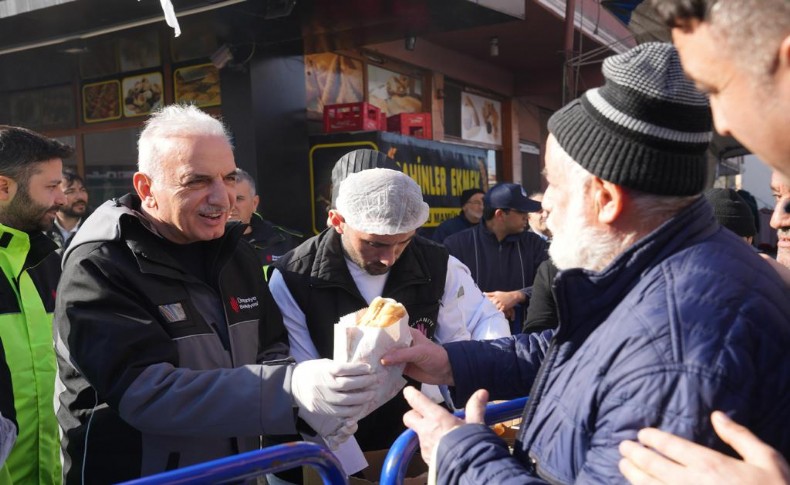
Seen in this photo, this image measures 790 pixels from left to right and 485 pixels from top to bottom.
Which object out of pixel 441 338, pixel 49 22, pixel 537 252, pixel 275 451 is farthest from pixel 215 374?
pixel 49 22

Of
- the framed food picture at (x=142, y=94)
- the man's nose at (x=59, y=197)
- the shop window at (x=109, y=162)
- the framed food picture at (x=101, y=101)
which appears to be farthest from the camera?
the shop window at (x=109, y=162)

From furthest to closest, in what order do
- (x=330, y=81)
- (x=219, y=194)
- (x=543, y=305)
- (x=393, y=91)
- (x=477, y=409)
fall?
1. (x=393, y=91)
2. (x=330, y=81)
3. (x=543, y=305)
4. (x=219, y=194)
5. (x=477, y=409)

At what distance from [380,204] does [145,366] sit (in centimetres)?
118

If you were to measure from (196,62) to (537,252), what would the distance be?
472 centimetres

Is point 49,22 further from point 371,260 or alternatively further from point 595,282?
point 595,282

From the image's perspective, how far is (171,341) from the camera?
2.07 meters

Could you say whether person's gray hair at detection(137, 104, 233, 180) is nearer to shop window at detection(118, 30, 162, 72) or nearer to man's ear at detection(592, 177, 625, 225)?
man's ear at detection(592, 177, 625, 225)

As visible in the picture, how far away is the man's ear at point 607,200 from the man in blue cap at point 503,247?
13.8 feet

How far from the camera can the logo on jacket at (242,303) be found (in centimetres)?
232

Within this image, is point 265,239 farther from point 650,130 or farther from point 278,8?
point 650,130

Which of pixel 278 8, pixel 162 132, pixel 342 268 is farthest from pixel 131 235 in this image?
pixel 278 8

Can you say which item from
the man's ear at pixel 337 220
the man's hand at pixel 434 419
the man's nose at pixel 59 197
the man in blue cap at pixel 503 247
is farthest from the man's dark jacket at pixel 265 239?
the man's hand at pixel 434 419

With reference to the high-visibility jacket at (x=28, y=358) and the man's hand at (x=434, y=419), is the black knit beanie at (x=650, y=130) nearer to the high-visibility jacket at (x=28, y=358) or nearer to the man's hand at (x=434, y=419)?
the man's hand at (x=434, y=419)

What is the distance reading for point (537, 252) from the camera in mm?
6023
